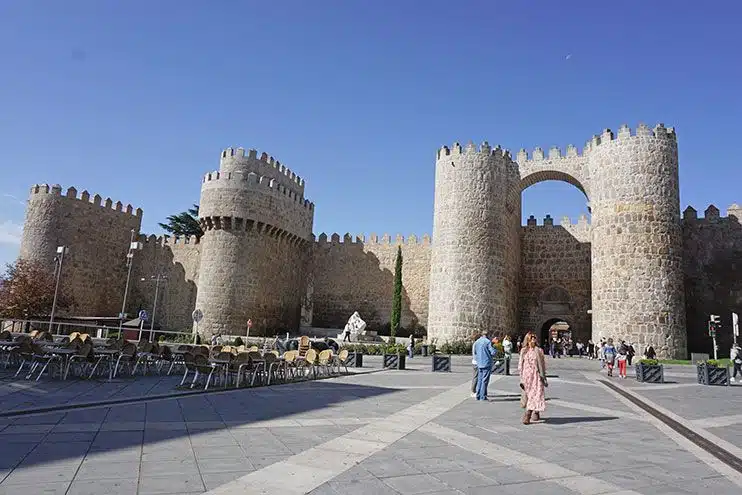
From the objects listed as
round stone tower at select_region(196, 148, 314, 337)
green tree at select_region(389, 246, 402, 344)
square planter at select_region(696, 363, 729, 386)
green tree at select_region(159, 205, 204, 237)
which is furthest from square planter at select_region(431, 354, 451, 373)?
green tree at select_region(159, 205, 204, 237)

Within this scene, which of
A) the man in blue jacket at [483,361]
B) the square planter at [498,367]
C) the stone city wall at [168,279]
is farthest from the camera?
the stone city wall at [168,279]

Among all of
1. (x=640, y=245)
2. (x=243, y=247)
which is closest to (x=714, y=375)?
(x=640, y=245)

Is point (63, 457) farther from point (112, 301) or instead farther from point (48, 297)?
point (112, 301)

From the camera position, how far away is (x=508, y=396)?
11367 millimetres

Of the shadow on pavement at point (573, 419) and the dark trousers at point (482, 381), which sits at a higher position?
the dark trousers at point (482, 381)

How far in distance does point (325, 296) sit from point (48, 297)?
17081 millimetres

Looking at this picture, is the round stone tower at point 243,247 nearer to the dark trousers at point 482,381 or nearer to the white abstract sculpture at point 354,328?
the white abstract sculpture at point 354,328

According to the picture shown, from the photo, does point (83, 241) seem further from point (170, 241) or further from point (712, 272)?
point (712, 272)

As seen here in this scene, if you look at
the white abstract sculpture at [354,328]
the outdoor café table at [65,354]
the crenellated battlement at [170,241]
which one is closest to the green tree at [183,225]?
the crenellated battlement at [170,241]

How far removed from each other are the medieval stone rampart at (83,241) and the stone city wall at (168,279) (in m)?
1.36

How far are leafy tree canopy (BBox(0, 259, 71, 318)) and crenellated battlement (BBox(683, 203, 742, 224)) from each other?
37.0m

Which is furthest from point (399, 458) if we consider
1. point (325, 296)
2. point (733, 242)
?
point (325, 296)

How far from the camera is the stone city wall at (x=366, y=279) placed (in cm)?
3559

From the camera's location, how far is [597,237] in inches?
1041
